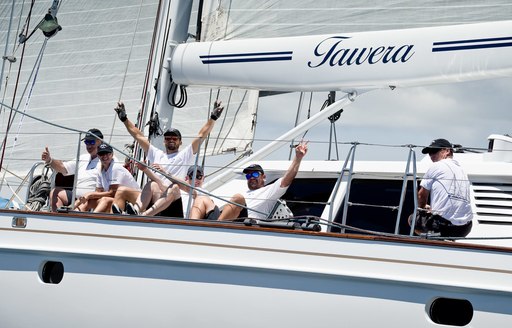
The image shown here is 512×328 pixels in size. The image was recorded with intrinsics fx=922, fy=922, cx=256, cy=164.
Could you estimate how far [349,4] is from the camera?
22.3 feet

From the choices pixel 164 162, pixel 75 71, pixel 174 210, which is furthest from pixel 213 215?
pixel 75 71

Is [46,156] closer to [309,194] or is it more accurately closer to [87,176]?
[87,176]

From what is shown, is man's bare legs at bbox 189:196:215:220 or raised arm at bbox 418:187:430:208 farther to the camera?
man's bare legs at bbox 189:196:215:220

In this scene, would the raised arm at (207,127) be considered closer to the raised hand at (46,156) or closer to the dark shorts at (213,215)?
the dark shorts at (213,215)

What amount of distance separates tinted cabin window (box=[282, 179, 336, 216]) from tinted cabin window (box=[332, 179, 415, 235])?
244 millimetres

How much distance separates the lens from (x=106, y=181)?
641 cm

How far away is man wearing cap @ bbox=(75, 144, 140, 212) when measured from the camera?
634 cm

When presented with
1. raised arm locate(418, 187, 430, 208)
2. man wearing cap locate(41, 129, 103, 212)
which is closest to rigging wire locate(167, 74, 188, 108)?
man wearing cap locate(41, 129, 103, 212)

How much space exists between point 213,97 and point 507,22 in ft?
9.13

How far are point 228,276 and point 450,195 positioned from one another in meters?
1.42

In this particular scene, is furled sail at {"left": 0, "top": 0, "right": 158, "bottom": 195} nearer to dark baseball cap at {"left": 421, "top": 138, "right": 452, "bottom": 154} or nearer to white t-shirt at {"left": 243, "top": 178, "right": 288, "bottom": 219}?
white t-shirt at {"left": 243, "top": 178, "right": 288, "bottom": 219}

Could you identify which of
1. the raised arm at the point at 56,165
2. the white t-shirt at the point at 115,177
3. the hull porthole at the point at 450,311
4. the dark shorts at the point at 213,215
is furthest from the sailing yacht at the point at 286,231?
the raised arm at the point at 56,165

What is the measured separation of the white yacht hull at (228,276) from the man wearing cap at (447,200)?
695 millimetres

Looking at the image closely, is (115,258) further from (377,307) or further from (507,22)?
(507,22)
